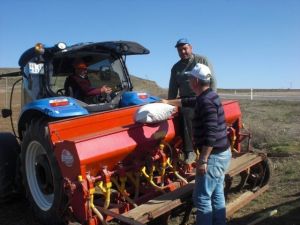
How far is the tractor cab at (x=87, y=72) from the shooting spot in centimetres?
581

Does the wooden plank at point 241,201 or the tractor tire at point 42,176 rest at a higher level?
the tractor tire at point 42,176

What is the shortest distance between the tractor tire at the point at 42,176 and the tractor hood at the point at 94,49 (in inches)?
39.8

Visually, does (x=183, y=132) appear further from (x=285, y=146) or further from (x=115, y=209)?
(x=285, y=146)

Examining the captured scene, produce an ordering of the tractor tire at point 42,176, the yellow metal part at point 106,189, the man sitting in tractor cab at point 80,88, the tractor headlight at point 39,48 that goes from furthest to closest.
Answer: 1. the man sitting in tractor cab at point 80,88
2. the tractor headlight at point 39,48
3. the tractor tire at point 42,176
4. the yellow metal part at point 106,189

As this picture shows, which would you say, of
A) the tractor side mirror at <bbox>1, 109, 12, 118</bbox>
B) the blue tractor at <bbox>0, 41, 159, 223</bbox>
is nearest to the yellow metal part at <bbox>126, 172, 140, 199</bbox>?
the blue tractor at <bbox>0, 41, 159, 223</bbox>

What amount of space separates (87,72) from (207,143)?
9.16 feet

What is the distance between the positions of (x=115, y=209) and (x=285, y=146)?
453cm

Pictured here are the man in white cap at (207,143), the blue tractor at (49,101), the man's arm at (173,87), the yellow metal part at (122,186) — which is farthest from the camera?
the man's arm at (173,87)

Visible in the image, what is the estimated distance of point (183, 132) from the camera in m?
5.15

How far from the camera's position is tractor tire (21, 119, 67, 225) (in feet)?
15.1

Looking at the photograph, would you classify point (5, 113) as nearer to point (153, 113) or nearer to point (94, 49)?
point (94, 49)

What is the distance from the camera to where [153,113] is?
480 cm

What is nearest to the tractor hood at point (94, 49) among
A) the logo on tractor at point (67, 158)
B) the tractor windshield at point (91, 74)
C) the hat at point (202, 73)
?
the tractor windshield at point (91, 74)

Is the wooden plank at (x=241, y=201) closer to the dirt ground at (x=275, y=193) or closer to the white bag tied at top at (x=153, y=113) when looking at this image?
the dirt ground at (x=275, y=193)
